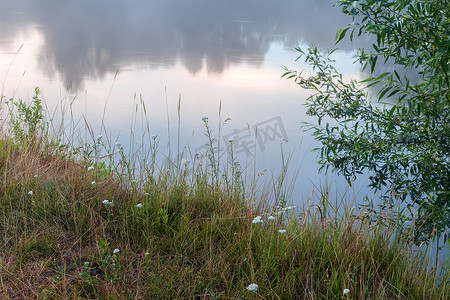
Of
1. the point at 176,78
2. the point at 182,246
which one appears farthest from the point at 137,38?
the point at 182,246

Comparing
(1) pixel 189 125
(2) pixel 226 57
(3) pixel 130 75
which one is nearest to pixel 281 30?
(2) pixel 226 57

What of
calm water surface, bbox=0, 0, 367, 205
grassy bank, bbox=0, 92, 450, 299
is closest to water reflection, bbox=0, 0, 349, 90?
calm water surface, bbox=0, 0, 367, 205

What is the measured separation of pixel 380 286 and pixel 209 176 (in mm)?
1580

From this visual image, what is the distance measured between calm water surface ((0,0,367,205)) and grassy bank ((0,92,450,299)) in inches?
24.6

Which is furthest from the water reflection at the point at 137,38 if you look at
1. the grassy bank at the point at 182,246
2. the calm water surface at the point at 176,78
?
the grassy bank at the point at 182,246

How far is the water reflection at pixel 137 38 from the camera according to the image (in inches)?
604

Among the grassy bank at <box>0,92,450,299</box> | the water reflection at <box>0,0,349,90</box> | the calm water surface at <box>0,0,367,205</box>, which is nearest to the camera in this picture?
the grassy bank at <box>0,92,450,299</box>

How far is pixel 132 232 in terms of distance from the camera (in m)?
2.90

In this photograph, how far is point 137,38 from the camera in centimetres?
2341

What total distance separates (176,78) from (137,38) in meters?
11.2

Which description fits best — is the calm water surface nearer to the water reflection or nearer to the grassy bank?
the water reflection

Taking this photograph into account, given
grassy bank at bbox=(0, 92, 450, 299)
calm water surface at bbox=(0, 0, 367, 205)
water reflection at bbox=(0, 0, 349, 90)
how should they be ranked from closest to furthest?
grassy bank at bbox=(0, 92, 450, 299) < calm water surface at bbox=(0, 0, 367, 205) < water reflection at bbox=(0, 0, 349, 90)

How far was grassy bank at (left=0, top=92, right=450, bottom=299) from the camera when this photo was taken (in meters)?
2.42

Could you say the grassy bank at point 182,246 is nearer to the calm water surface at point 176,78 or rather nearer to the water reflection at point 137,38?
the calm water surface at point 176,78
